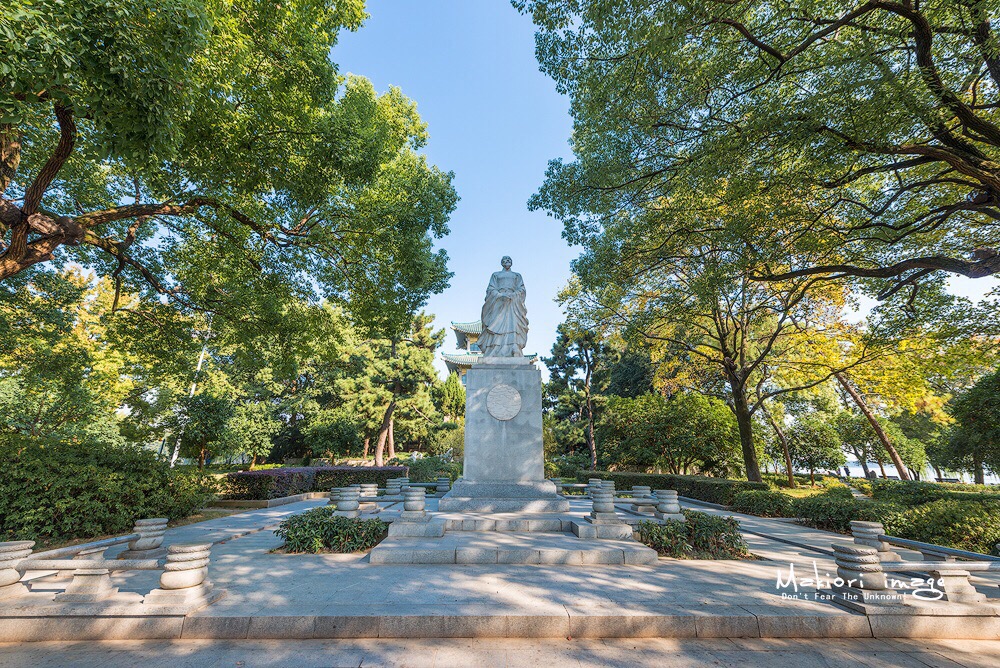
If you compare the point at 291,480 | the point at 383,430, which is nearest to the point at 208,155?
the point at 291,480

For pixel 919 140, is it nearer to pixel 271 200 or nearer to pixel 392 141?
pixel 392 141

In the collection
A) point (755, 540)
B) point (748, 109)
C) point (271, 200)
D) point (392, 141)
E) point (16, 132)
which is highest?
point (392, 141)

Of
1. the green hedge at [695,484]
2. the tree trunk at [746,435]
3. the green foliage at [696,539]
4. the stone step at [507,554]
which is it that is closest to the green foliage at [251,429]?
the green hedge at [695,484]

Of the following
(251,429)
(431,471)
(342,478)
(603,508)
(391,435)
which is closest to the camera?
(603,508)

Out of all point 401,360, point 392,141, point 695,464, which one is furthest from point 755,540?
point 401,360

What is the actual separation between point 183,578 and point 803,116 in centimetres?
1110

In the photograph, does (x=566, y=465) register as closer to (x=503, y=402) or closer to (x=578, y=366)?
(x=578, y=366)

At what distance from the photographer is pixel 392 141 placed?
11609 millimetres

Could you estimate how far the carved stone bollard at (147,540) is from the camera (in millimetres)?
5684

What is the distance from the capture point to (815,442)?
2273 cm

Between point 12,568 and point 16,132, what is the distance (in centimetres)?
658

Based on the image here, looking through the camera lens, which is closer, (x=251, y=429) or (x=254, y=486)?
(x=254, y=486)

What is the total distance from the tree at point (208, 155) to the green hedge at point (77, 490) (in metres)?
3.98

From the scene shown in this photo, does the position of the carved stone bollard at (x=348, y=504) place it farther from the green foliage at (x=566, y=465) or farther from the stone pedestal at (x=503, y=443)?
the green foliage at (x=566, y=465)
